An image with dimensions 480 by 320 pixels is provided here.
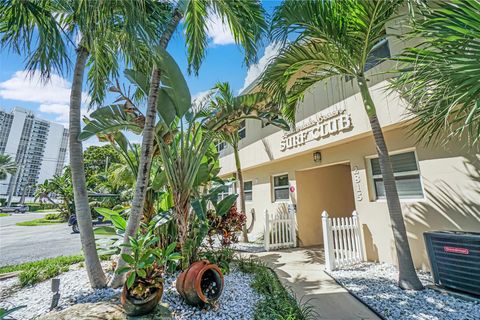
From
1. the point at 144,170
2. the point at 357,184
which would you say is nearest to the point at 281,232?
the point at 357,184

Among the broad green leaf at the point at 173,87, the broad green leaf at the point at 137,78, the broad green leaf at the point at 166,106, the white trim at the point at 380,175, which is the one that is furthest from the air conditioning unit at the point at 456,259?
the broad green leaf at the point at 137,78

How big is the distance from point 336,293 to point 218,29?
20.5ft

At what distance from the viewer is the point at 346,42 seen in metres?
4.50

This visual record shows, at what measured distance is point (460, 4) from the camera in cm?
272

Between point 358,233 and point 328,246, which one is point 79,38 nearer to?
point 328,246

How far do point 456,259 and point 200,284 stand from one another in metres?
4.72

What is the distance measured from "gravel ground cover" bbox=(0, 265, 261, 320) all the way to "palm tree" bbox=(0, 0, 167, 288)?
0.43 m

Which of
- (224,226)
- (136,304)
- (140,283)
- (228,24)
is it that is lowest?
(136,304)

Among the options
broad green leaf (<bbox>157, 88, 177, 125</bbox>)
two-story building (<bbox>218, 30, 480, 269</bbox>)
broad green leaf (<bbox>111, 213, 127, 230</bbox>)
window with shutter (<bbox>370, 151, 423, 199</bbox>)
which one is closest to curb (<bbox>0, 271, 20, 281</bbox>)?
broad green leaf (<bbox>111, 213, 127, 230</bbox>)

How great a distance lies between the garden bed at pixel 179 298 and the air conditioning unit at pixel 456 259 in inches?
118

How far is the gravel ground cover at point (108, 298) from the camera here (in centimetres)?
348

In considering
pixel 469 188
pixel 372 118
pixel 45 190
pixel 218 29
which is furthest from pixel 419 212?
pixel 45 190

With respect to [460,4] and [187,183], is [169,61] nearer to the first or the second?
[187,183]

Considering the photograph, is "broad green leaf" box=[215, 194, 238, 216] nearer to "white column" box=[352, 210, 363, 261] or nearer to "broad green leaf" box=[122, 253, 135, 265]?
"broad green leaf" box=[122, 253, 135, 265]
